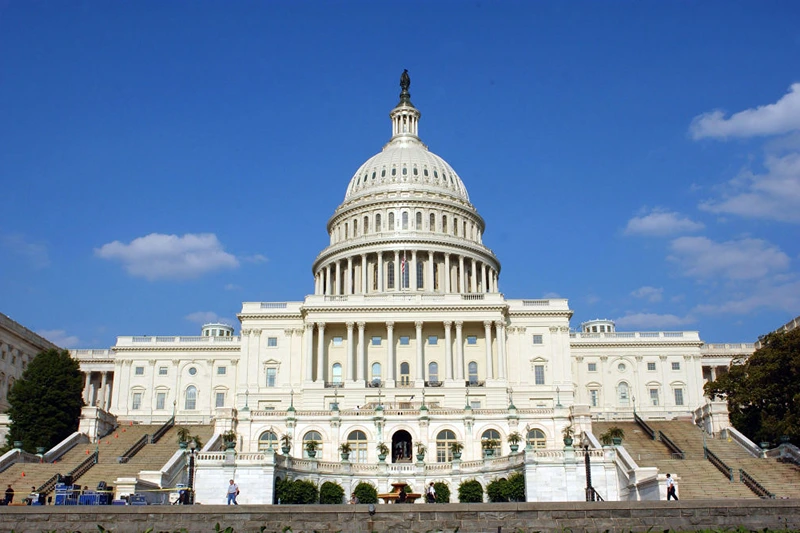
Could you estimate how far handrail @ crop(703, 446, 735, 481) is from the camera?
51306 mm

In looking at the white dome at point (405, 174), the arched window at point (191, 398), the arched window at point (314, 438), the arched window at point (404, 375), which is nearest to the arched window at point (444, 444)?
the arched window at point (314, 438)

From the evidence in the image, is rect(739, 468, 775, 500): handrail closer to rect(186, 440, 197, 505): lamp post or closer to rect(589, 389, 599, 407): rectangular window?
rect(186, 440, 197, 505): lamp post

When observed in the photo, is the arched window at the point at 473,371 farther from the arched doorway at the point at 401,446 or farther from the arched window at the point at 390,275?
the arched doorway at the point at 401,446

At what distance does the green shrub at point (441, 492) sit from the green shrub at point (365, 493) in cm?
350

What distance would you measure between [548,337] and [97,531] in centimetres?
6805

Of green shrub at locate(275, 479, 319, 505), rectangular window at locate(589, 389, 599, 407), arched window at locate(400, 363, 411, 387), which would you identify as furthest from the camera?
rectangular window at locate(589, 389, 599, 407)

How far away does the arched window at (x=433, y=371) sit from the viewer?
8888 centimetres

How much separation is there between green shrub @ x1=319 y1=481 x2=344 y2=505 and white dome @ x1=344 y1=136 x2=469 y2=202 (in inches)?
Answer: 2593

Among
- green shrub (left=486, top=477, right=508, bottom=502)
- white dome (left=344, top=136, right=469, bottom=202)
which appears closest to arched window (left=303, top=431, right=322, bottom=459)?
green shrub (left=486, top=477, right=508, bottom=502)

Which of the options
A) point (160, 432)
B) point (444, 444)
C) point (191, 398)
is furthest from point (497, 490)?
point (191, 398)

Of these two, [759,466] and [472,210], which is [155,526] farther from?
[472,210]

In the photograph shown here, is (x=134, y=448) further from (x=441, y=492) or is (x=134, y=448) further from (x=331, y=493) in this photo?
(x=441, y=492)

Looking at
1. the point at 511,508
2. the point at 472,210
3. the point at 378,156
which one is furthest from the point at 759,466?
the point at 378,156

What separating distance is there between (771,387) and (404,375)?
37974 millimetres
